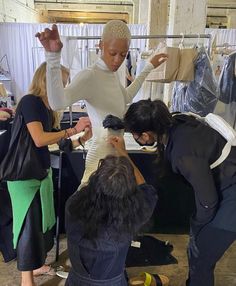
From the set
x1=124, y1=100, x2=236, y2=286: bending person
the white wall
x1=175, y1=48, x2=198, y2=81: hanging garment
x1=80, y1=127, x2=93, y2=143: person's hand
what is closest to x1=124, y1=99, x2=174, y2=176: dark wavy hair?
x1=124, y1=100, x2=236, y2=286: bending person

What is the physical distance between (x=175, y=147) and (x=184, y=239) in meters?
1.30

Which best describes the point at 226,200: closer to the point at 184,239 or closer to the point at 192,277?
the point at 192,277

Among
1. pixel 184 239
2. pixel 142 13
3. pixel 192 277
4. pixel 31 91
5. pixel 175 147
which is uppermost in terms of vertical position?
pixel 142 13

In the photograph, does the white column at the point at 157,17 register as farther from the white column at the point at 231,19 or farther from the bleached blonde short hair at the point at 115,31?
the white column at the point at 231,19

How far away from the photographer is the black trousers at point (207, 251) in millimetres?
1251

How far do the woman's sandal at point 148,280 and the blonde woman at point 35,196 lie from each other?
543 mm

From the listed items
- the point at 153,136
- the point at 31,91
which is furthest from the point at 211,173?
the point at 31,91

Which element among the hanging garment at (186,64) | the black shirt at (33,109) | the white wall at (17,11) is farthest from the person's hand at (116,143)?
the white wall at (17,11)

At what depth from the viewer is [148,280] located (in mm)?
1646

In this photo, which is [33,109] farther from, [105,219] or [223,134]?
[223,134]

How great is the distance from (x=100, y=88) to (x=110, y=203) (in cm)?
50

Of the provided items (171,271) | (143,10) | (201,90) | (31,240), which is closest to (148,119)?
(31,240)

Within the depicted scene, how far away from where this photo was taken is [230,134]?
3.87ft

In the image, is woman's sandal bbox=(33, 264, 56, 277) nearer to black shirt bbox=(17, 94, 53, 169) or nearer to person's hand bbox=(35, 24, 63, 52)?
black shirt bbox=(17, 94, 53, 169)
